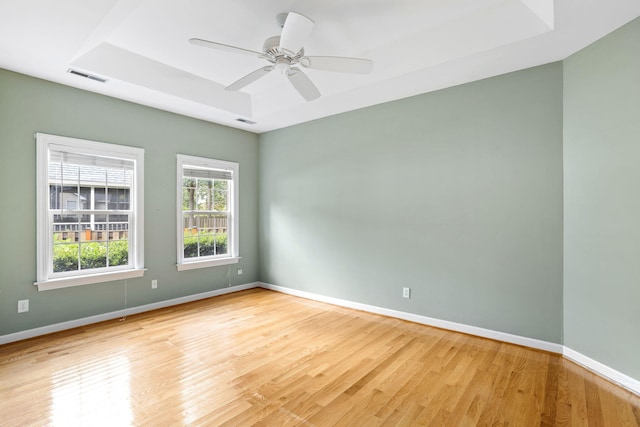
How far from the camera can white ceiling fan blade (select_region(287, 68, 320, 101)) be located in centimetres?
287

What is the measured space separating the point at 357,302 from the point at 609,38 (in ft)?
12.1

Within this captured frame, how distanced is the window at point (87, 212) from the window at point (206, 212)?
61 cm

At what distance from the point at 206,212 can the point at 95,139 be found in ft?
5.72

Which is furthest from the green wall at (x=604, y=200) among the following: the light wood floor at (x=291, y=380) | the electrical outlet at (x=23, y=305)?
the electrical outlet at (x=23, y=305)

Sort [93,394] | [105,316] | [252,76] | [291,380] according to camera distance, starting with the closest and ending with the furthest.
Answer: [93,394] → [291,380] → [252,76] → [105,316]

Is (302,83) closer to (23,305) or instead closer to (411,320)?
(411,320)

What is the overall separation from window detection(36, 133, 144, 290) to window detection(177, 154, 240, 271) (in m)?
0.61

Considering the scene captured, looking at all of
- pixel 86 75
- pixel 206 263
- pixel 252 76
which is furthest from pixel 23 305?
pixel 252 76

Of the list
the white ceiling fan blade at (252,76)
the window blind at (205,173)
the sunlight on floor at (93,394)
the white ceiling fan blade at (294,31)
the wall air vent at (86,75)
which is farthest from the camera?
the window blind at (205,173)

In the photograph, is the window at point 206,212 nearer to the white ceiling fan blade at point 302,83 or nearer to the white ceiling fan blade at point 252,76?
the white ceiling fan blade at point 252,76

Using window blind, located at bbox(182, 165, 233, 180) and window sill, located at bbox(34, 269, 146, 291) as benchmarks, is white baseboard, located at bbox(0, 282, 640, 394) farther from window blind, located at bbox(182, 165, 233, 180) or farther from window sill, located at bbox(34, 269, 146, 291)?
window blind, located at bbox(182, 165, 233, 180)

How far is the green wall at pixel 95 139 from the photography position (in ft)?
10.4

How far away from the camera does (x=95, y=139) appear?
12.2 ft

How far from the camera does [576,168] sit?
2.77 m
